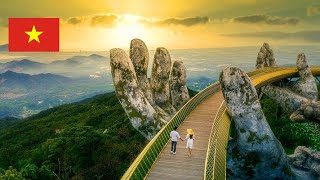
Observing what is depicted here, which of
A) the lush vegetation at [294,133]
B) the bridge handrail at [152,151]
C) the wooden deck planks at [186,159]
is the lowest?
the lush vegetation at [294,133]

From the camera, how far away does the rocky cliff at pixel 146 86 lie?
40.2 metres

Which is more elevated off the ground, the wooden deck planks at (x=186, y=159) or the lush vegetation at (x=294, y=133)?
the wooden deck planks at (x=186, y=159)

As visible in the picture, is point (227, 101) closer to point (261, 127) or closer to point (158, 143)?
point (261, 127)

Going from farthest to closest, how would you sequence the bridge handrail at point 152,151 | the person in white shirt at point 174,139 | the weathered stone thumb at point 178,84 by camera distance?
1. the weathered stone thumb at point 178,84
2. the person in white shirt at point 174,139
3. the bridge handrail at point 152,151

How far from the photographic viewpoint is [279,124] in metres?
59.0

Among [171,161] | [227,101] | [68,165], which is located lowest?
[68,165]

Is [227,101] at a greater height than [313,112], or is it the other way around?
[227,101]

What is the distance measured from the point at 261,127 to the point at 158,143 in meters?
11.1

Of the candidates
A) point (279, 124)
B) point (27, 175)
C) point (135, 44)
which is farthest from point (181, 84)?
point (27, 175)

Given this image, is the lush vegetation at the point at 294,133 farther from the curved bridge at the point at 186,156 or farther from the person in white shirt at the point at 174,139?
the person in white shirt at the point at 174,139

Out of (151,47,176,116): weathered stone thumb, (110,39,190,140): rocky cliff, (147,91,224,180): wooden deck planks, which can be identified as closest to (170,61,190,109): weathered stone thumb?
(110,39,190,140): rocky cliff

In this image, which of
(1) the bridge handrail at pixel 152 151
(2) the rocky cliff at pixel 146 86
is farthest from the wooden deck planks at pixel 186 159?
(2) the rocky cliff at pixel 146 86

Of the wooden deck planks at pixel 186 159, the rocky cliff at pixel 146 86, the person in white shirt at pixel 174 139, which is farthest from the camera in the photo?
the rocky cliff at pixel 146 86

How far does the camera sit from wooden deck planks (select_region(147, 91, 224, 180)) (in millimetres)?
25097
